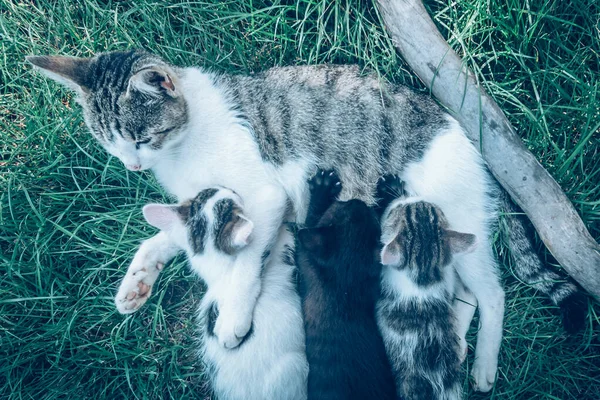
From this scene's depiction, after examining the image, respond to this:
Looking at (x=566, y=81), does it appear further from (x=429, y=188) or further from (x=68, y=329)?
(x=68, y=329)

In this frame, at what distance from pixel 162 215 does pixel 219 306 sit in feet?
1.79

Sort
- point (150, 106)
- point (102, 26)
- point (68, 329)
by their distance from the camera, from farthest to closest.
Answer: point (102, 26) → point (68, 329) → point (150, 106)

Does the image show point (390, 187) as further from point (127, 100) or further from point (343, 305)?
point (127, 100)

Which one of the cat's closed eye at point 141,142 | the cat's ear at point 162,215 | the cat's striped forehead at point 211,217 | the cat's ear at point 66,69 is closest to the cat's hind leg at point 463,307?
the cat's striped forehead at point 211,217

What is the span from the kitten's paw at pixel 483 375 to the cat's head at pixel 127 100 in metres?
2.08

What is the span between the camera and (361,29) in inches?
105

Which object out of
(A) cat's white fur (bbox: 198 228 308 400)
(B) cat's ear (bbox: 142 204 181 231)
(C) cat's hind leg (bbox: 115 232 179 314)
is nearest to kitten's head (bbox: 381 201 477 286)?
(A) cat's white fur (bbox: 198 228 308 400)

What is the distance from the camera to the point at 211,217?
2.11 m

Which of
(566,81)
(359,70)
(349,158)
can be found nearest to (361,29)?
(359,70)

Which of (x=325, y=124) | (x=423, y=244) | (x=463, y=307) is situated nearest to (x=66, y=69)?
(x=325, y=124)

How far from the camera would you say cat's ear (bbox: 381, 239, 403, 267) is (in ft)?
6.83

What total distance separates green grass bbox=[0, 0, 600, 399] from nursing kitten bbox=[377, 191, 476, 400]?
0.50m

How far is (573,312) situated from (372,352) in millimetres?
1132

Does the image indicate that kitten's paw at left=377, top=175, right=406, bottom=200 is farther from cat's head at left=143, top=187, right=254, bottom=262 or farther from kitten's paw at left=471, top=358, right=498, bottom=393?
kitten's paw at left=471, top=358, right=498, bottom=393
